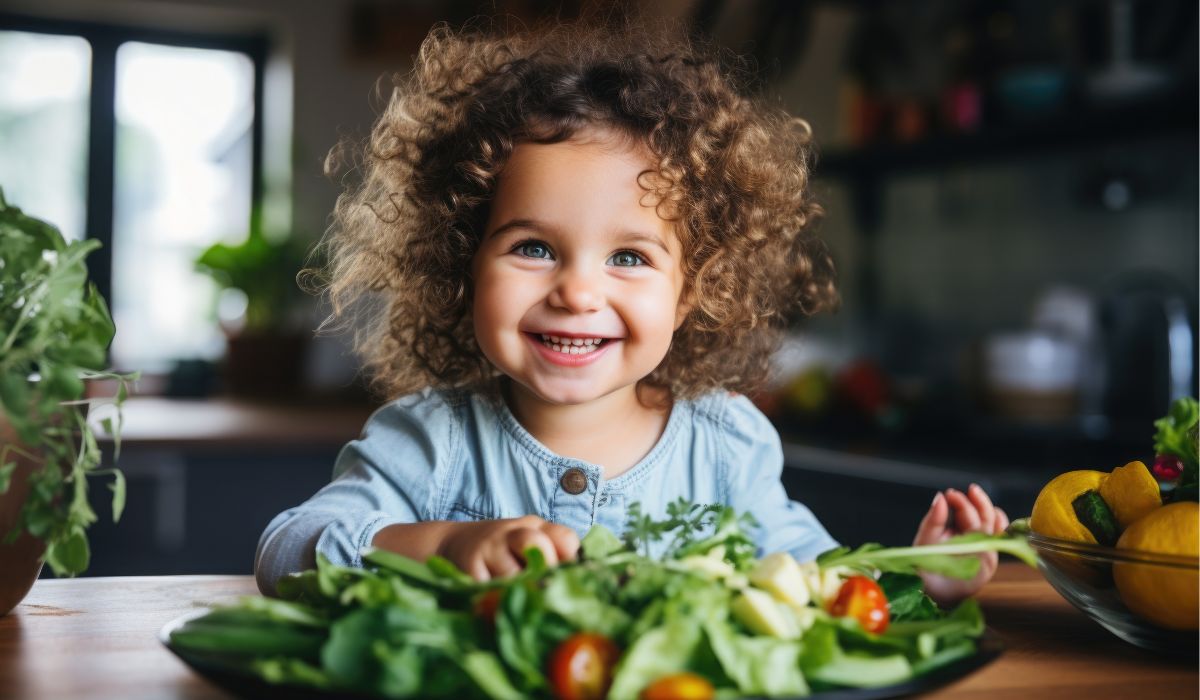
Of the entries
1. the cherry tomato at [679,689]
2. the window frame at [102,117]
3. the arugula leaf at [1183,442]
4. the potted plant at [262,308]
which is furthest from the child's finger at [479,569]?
the window frame at [102,117]

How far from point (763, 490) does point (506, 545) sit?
0.52m

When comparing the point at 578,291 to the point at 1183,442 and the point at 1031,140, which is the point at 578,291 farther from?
the point at 1031,140

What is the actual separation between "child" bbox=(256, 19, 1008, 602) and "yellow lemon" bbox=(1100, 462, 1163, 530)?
0.14m

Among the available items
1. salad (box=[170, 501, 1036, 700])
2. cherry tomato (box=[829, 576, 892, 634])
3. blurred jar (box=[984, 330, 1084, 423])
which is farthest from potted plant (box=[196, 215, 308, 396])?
cherry tomato (box=[829, 576, 892, 634])

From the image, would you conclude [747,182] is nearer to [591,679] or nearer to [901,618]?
[901,618]

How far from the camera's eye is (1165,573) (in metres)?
0.75

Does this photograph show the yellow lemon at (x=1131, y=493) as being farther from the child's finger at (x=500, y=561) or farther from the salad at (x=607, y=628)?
the child's finger at (x=500, y=561)

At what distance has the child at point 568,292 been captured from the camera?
1.04 meters

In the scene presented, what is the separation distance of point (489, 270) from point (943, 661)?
54cm

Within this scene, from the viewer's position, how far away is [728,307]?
4.14 ft

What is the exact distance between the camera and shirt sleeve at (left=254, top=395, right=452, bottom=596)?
0.96 metres

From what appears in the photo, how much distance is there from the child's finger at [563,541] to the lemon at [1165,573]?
35cm

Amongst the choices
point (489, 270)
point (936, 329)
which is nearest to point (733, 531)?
point (489, 270)

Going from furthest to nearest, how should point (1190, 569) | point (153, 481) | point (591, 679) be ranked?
point (153, 481) → point (1190, 569) → point (591, 679)
